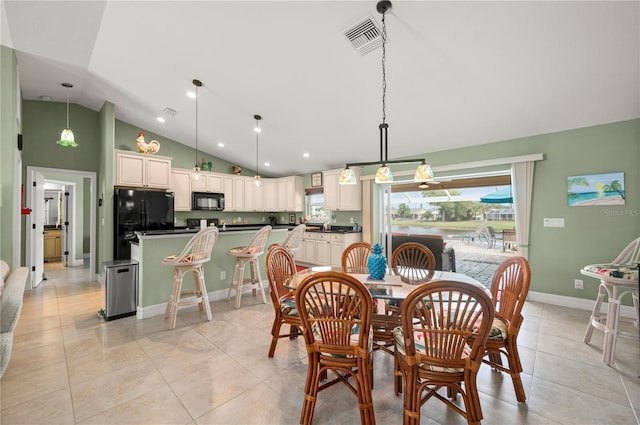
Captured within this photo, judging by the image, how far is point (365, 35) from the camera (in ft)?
8.23

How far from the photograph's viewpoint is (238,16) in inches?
99.0

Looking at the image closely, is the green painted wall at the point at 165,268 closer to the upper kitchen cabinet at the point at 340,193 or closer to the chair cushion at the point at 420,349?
the upper kitchen cabinet at the point at 340,193

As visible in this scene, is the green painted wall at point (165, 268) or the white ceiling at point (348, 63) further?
the green painted wall at point (165, 268)

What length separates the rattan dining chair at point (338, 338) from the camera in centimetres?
148

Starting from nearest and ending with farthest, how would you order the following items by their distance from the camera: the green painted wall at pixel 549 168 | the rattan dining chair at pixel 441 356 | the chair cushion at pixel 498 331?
the rattan dining chair at pixel 441 356
the chair cushion at pixel 498 331
the green painted wall at pixel 549 168

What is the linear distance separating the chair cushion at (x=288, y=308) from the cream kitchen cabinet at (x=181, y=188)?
4.40 metres

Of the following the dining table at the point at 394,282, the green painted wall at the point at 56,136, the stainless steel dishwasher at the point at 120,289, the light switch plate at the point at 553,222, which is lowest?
the stainless steel dishwasher at the point at 120,289

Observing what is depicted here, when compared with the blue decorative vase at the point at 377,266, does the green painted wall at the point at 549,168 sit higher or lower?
higher

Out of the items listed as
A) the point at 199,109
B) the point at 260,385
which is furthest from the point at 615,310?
the point at 199,109

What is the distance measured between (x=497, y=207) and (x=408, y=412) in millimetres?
5776

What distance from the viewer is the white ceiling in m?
2.27

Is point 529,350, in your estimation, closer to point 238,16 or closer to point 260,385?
point 260,385

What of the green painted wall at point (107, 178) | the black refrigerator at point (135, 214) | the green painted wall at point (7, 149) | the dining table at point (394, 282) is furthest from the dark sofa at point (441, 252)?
the green painted wall at point (7, 149)

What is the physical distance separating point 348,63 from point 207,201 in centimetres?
454
